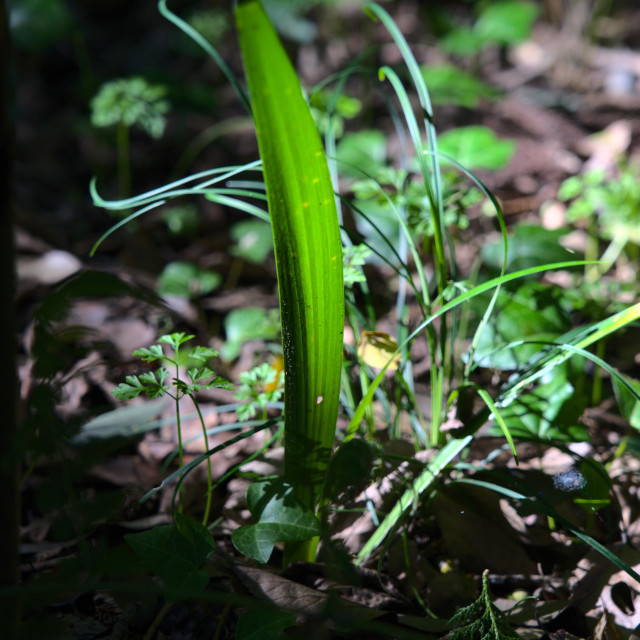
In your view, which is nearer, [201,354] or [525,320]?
[201,354]

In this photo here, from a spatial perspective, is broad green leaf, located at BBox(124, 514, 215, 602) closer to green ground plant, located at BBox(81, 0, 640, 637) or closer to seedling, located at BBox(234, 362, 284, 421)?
green ground plant, located at BBox(81, 0, 640, 637)

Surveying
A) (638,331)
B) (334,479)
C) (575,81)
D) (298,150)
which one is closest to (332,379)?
(334,479)

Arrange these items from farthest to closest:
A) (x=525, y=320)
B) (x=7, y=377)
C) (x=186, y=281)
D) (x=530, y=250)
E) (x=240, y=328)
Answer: (x=186, y=281) → (x=240, y=328) → (x=530, y=250) → (x=525, y=320) → (x=7, y=377)

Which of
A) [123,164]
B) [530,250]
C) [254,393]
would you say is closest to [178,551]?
[254,393]

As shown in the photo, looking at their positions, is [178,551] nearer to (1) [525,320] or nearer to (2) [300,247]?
(2) [300,247]

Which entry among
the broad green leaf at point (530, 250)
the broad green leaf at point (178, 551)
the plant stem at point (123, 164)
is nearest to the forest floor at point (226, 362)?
the broad green leaf at point (178, 551)

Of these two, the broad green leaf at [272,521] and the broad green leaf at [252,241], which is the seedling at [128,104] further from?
the broad green leaf at [272,521]

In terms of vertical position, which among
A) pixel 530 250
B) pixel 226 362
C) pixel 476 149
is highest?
pixel 476 149
